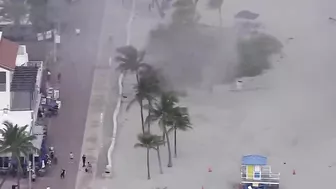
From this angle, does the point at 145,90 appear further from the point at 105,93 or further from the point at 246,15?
the point at 246,15

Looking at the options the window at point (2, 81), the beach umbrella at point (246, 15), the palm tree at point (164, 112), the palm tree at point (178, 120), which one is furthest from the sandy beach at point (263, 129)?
the window at point (2, 81)

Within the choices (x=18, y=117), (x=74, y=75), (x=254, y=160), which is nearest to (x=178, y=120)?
(x=254, y=160)

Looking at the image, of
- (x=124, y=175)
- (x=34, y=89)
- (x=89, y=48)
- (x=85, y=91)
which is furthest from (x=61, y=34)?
(x=124, y=175)

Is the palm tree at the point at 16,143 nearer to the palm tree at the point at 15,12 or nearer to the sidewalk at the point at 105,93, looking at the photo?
the sidewalk at the point at 105,93

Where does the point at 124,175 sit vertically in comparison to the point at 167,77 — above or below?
below

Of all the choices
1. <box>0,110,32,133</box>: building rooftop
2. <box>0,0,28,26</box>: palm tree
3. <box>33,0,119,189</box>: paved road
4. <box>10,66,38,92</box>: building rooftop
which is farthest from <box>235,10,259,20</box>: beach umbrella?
<box>0,110,32,133</box>: building rooftop

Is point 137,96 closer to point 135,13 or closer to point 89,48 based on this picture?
point 89,48
